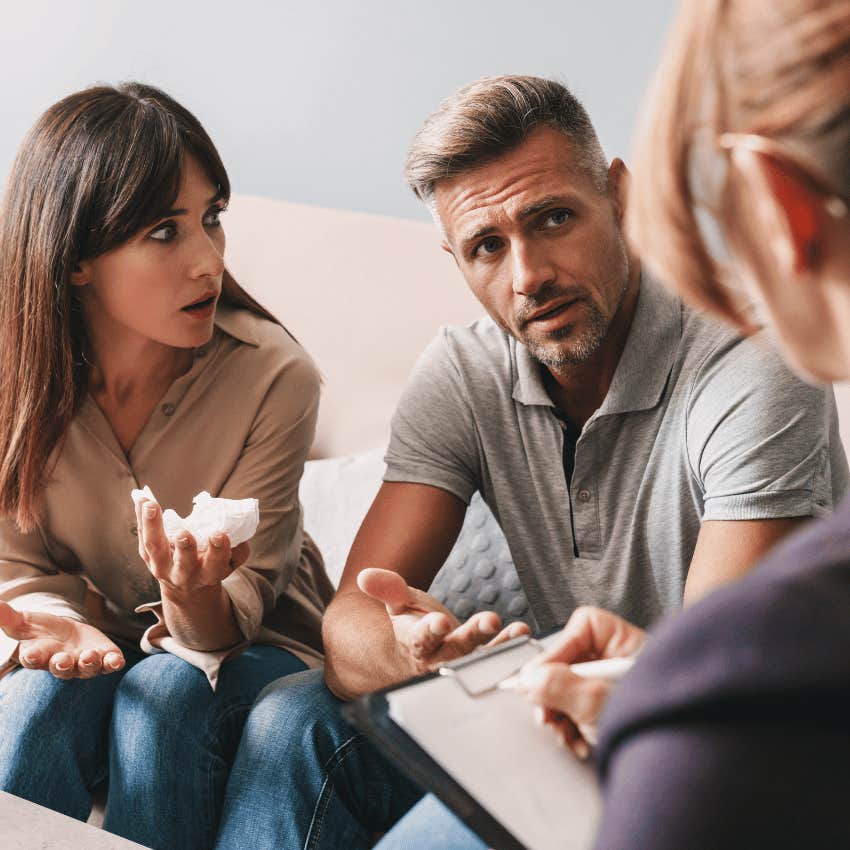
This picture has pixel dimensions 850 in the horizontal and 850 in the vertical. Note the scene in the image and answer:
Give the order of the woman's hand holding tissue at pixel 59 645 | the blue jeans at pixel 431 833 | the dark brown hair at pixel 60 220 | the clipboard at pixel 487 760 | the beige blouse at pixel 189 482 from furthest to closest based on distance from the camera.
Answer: the beige blouse at pixel 189 482, the dark brown hair at pixel 60 220, the woman's hand holding tissue at pixel 59 645, the blue jeans at pixel 431 833, the clipboard at pixel 487 760

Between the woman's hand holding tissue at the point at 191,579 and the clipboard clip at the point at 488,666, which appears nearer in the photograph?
the clipboard clip at the point at 488,666

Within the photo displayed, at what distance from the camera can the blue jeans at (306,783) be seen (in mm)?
1197

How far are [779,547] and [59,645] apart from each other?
3.42 ft

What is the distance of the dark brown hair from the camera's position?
4.46 ft

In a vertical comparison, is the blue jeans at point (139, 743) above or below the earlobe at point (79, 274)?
below

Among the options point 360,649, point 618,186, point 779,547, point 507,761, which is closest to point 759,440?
point 618,186

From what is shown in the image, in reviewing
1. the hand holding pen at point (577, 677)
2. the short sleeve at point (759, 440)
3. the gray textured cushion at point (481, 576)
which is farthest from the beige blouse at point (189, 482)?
the hand holding pen at point (577, 677)

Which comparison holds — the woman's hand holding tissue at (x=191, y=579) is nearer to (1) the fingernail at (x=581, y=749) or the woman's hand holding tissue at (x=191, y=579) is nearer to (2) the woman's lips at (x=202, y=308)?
(2) the woman's lips at (x=202, y=308)

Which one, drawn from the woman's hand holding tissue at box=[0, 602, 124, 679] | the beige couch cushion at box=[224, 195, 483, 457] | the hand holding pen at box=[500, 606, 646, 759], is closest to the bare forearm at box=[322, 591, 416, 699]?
the woman's hand holding tissue at box=[0, 602, 124, 679]

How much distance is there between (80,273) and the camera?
1.43m

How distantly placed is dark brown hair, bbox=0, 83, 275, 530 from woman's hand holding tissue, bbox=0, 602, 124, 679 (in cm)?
16

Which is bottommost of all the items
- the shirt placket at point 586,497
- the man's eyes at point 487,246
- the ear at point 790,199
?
the shirt placket at point 586,497

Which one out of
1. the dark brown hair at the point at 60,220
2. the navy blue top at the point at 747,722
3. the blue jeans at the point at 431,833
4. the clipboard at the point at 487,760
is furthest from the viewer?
the dark brown hair at the point at 60,220

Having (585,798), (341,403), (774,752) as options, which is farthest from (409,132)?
(774,752)
